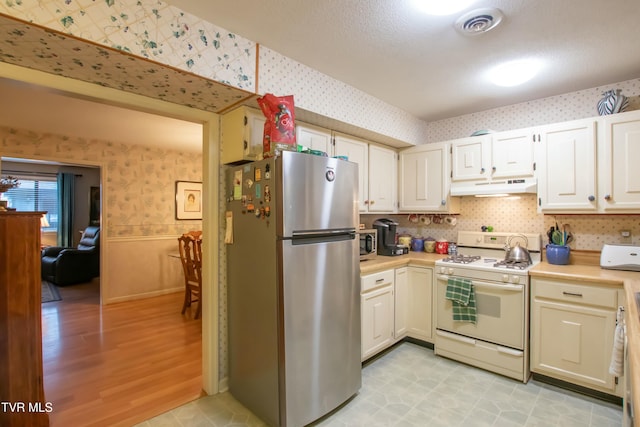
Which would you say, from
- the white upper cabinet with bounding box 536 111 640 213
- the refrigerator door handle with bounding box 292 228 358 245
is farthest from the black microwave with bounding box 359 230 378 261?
the white upper cabinet with bounding box 536 111 640 213

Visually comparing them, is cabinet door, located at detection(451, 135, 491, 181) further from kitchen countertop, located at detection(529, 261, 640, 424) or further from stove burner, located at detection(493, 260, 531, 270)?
kitchen countertop, located at detection(529, 261, 640, 424)

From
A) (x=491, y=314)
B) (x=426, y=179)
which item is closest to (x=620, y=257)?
(x=491, y=314)

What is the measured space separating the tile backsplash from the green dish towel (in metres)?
0.91

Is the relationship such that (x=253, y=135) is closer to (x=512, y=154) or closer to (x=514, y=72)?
(x=514, y=72)

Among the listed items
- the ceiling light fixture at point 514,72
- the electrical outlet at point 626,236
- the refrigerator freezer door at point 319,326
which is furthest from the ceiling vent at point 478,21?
the electrical outlet at point 626,236

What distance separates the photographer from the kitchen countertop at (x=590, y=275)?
1038 millimetres

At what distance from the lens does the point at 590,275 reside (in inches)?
85.5

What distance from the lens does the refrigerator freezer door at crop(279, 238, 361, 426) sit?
5.88 ft

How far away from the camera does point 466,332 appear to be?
2.64 metres

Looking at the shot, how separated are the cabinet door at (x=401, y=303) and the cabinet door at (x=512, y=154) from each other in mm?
1256

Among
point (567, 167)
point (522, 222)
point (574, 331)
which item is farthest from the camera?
point (522, 222)

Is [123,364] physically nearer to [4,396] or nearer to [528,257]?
[4,396]

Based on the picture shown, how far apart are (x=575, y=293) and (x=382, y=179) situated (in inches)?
71.8

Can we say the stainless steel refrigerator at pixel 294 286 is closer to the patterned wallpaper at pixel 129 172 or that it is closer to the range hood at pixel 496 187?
the range hood at pixel 496 187
